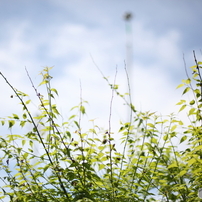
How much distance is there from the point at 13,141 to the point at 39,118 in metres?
0.47

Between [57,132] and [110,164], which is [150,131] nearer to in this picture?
[110,164]

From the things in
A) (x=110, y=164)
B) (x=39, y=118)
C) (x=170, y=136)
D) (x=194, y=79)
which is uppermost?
(x=194, y=79)

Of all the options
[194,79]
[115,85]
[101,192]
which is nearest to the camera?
[101,192]

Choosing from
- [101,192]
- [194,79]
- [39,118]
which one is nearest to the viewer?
[101,192]

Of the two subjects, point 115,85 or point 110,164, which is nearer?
point 110,164

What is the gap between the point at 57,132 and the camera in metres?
2.94

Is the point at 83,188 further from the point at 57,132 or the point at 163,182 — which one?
the point at 163,182

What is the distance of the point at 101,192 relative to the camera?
9.14ft

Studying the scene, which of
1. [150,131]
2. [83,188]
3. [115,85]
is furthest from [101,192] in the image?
[115,85]

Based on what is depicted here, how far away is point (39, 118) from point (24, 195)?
2.92 feet

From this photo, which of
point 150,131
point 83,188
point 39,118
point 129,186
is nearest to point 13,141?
point 39,118

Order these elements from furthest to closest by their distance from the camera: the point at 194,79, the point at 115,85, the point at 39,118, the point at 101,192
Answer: the point at 115,85
the point at 194,79
the point at 39,118
the point at 101,192

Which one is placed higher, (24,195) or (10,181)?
(10,181)

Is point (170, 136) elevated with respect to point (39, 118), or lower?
lower
